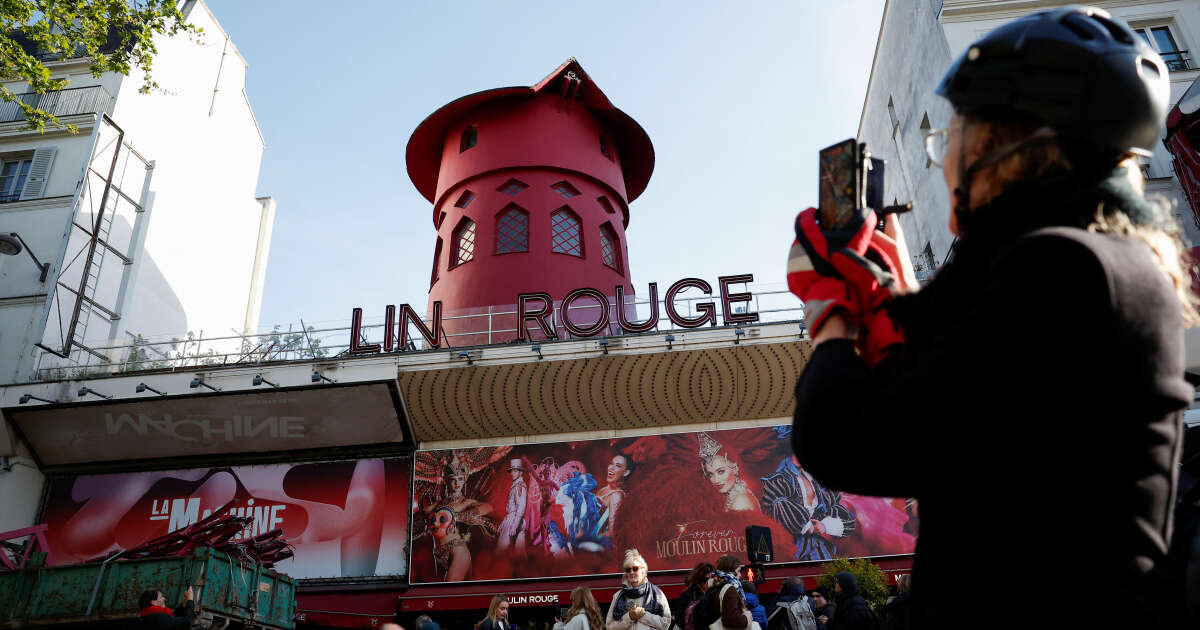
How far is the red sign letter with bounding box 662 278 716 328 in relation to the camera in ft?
54.5

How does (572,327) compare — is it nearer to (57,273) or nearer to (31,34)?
(31,34)

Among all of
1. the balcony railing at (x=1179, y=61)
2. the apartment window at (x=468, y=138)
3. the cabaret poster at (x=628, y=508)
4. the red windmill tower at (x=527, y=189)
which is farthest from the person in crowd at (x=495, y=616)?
the balcony railing at (x=1179, y=61)

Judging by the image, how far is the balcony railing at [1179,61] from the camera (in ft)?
60.1

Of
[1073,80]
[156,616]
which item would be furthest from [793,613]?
[1073,80]

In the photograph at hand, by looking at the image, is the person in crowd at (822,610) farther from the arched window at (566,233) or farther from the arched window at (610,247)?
the arched window at (610,247)

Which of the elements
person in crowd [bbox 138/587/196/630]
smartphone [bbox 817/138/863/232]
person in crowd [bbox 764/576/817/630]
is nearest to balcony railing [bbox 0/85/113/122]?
person in crowd [bbox 138/587/196/630]

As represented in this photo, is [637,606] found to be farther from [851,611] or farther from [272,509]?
[272,509]

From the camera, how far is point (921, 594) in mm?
1204

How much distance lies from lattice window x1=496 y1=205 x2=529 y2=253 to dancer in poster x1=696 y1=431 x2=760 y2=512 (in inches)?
277

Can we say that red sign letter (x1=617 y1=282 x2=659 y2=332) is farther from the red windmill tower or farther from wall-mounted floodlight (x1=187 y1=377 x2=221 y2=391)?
wall-mounted floodlight (x1=187 y1=377 x2=221 y2=391)

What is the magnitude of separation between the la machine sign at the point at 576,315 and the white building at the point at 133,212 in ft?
22.1

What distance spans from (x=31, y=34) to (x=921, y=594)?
1652 cm

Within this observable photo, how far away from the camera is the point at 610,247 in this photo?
865 inches

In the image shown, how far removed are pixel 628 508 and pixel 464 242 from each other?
8882 millimetres
